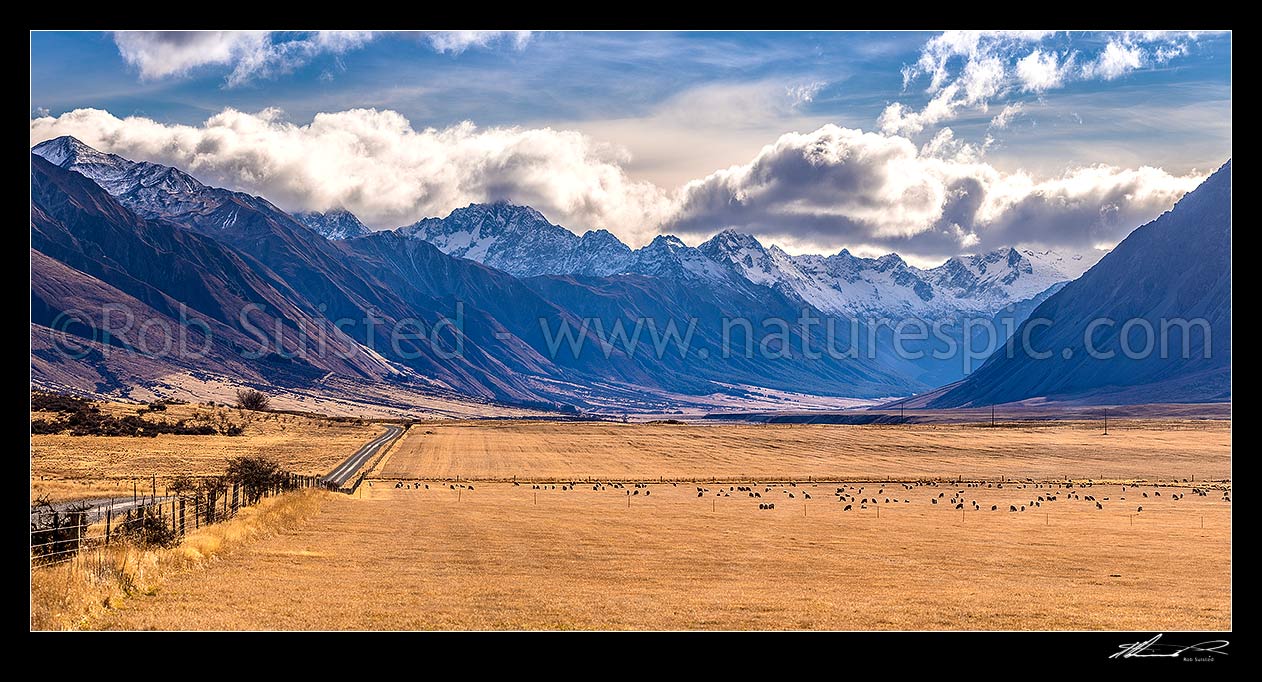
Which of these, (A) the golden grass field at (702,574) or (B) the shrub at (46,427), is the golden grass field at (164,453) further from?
(A) the golden grass field at (702,574)

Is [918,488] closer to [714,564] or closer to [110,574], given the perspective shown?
[714,564]

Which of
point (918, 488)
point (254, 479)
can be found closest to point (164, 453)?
point (254, 479)

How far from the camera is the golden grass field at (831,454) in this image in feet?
379

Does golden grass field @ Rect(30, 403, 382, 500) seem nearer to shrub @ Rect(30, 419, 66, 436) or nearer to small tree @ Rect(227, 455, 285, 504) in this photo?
shrub @ Rect(30, 419, 66, 436)

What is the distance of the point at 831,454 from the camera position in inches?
6014

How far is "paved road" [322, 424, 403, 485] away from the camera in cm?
9049

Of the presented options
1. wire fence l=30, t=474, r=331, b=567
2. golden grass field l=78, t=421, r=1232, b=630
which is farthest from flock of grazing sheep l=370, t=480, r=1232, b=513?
wire fence l=30, t=474, r=331, b=567

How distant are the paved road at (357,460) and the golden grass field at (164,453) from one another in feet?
4.66

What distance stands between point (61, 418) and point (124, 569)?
11175 cm

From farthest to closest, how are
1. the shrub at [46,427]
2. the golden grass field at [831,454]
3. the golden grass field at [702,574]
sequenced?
the golden grass field at [831,454] → the shrub at [46,427] → the golden grass field at [702,574]
